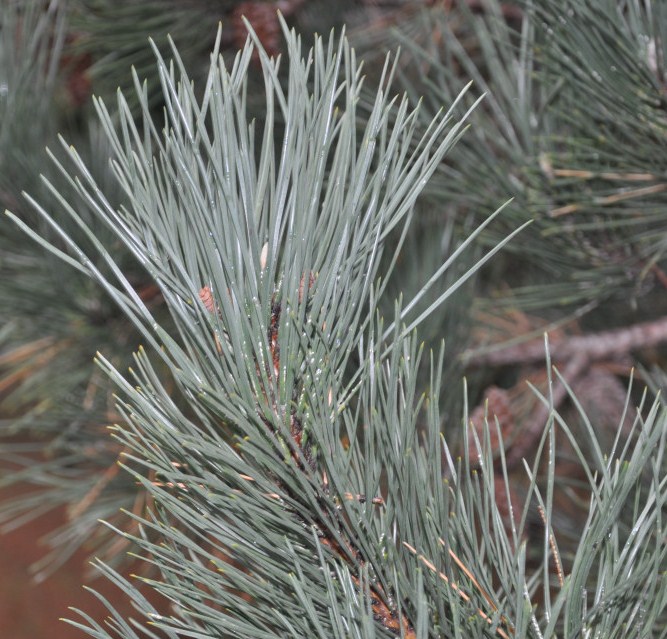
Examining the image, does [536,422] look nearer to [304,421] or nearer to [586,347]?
[586,347]

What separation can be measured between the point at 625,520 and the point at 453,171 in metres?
0.16

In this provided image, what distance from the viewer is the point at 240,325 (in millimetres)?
197

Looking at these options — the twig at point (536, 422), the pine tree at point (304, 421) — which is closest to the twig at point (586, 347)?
the twig at point (536, 422)

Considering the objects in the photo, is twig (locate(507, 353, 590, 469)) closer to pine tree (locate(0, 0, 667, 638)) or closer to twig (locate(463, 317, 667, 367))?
twig (locate(463, 317, 667, 367))

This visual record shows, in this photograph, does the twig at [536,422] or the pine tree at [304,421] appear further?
the twig at [536,422]

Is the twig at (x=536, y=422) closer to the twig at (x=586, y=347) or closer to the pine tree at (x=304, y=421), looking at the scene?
the twig at (x=586, y=347)

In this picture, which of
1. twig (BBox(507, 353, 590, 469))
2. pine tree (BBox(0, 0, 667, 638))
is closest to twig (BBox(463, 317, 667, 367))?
twig (BBox(507, 353, 590, 469))

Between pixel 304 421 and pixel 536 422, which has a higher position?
pixel 304 421

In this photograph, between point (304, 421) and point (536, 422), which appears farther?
point (536, 422)

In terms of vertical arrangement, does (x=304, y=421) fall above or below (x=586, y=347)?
above

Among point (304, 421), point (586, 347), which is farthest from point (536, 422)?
point (304, 421)

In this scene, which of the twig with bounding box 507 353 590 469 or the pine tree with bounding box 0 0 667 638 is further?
the twig with bounding box 507 353 590 469

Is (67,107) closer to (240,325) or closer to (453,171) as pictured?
(453,171)

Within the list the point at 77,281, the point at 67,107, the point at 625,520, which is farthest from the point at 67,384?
the point at 625,520
